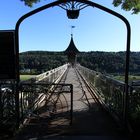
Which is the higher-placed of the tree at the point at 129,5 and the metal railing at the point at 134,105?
the tree at the point at 129,5

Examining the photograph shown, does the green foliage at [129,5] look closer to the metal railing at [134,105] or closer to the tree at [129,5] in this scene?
the tree at [129,5]

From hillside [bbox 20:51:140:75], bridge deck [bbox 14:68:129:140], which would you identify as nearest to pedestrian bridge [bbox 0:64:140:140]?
bridge deck [bbox 14:68:129:140]

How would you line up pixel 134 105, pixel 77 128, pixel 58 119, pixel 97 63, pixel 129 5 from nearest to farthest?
pixel 77 128 < pixel 134 105 < pixel 58 119 < pixel 129 5 < pixel 97 63

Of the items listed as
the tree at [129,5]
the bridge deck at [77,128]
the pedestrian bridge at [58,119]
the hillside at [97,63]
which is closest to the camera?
the bridge deck at [77,128]

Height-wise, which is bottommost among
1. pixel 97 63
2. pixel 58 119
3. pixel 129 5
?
pixel 97 63

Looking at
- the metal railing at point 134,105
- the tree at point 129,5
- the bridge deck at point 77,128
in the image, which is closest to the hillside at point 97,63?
the tree at point 129,5

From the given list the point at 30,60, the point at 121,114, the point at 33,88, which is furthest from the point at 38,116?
the point at 30,60

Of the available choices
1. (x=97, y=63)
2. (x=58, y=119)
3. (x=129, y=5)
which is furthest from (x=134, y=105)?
(x=97, y=63)

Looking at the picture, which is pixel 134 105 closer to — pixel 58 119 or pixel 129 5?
pixel 58 119

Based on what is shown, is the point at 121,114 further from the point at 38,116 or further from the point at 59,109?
the point at 59,109

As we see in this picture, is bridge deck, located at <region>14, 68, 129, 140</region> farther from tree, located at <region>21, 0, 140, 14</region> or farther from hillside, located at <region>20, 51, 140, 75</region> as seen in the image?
hillside, located at <region>20, 51, 140, 75</region>

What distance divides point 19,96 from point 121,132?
112 inches

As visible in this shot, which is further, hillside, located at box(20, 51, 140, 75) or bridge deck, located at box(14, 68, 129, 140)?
hillside, located at box(20, 51, 140, 75)

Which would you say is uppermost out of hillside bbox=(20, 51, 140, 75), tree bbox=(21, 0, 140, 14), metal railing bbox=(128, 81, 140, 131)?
tree bbox=(21, 0, 140, 14)
